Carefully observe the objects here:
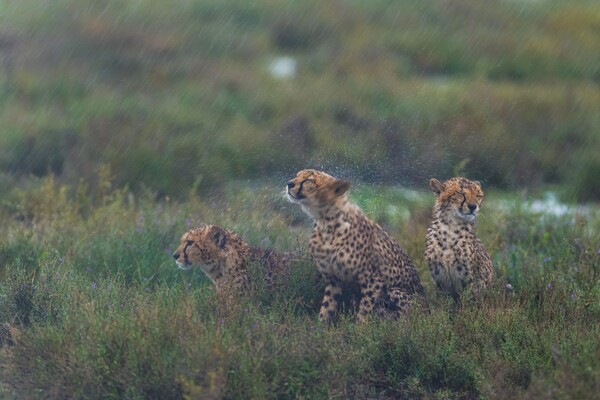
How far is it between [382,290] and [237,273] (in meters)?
0.90

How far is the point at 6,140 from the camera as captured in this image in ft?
41.0

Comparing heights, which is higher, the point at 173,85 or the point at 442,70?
the point at 442,70

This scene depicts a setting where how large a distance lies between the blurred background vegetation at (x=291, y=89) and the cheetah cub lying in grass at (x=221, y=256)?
94.0 inches

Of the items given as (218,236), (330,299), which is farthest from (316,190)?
(218,236)

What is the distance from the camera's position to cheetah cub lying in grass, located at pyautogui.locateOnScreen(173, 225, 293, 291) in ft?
→ 22.7

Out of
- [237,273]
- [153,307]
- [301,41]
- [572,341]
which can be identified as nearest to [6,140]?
[301,41]

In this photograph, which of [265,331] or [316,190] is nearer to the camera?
[265,331]

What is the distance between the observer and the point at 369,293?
6594 mm

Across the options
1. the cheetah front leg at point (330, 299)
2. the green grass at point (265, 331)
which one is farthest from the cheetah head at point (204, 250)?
the cheetah front leg at point (330, 299)

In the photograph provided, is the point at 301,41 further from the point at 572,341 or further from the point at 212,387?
the point at 212,387

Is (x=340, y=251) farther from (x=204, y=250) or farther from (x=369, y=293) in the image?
(x=204, y=250)

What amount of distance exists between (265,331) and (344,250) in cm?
120

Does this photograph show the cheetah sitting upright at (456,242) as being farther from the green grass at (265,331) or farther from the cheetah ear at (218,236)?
the cheetah ear at (218,236)

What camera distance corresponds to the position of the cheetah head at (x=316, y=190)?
662cm
